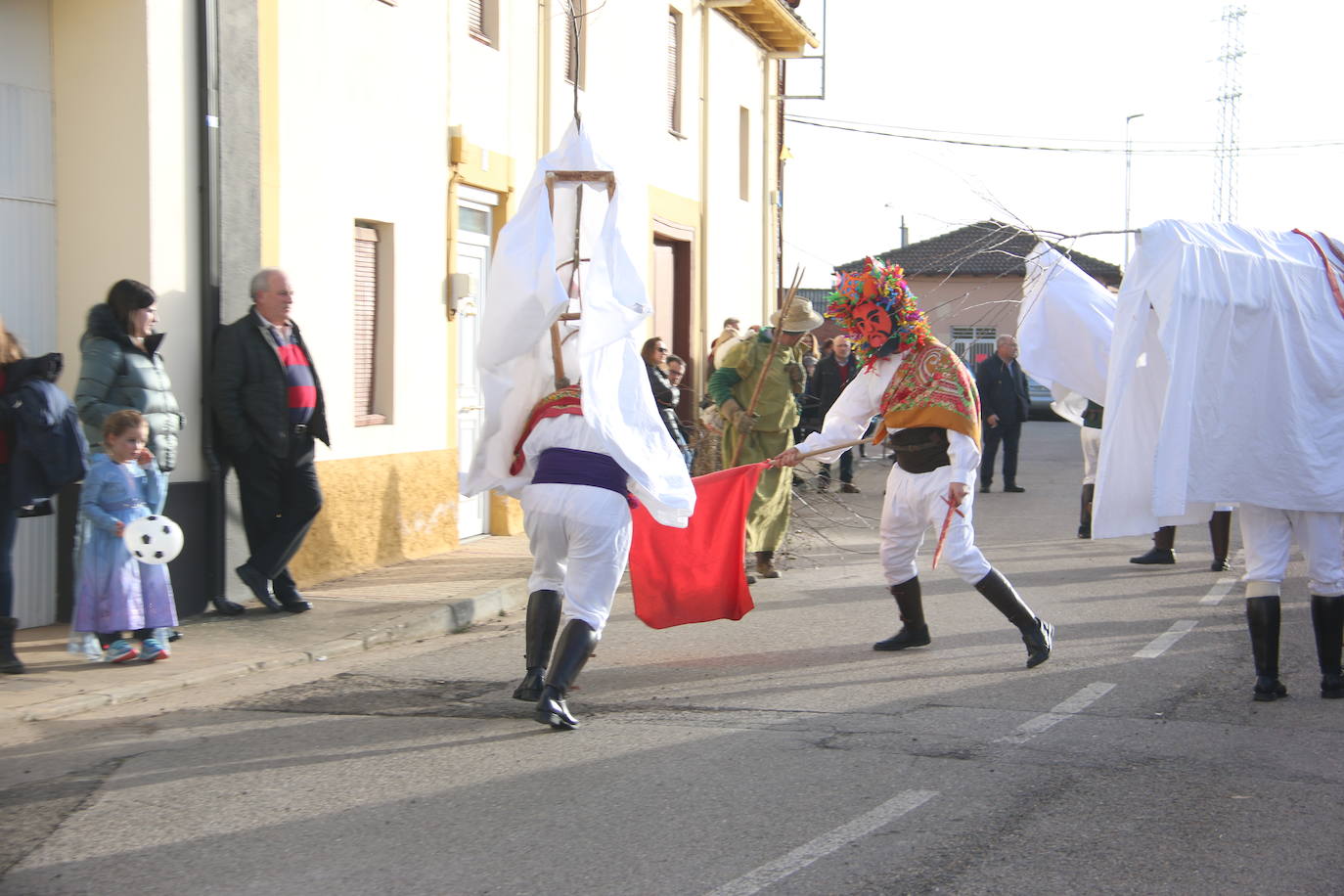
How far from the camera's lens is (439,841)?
15.6ft

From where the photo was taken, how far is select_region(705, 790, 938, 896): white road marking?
430 cm

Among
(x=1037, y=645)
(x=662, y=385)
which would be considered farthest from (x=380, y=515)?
(x=1037, y=645)

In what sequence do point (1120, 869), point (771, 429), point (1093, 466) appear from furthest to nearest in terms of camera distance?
1. point (1093, 466)
2. point (771, 429)
3. point (1120, 869)

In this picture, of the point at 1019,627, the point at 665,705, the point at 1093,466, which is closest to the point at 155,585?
the point at 665,705

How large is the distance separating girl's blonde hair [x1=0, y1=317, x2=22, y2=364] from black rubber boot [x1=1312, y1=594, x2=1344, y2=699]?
21.7 ft

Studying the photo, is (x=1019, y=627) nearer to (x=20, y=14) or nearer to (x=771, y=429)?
(x=771, y=429)

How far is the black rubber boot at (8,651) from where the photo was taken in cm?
723

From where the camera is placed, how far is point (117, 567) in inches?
295

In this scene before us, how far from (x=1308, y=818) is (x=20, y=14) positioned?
26.7 feet

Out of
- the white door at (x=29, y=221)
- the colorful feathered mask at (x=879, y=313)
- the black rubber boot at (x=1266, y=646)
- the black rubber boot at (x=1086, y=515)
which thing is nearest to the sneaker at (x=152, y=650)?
the white door at (x=29, y=221)

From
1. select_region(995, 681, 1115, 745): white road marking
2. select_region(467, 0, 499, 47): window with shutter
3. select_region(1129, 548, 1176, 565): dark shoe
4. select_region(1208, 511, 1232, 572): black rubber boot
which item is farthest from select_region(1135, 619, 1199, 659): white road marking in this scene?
select_region(467, 0, 499, 47): window with shutter

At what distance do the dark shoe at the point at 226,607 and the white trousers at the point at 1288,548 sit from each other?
5933 mm

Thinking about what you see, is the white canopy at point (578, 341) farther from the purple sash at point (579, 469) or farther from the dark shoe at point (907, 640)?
the dark shoe at point (907, 640)

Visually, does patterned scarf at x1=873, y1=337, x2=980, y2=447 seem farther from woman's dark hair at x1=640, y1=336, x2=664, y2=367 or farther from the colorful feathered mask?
woman's dark hair at x1=640, y1=336, x2=664, y2=367
